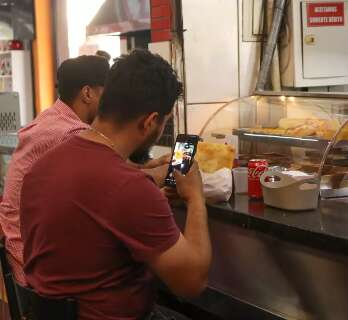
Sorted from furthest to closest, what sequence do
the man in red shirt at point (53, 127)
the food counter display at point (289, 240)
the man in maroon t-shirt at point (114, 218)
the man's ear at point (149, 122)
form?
the man in red shirt at point (53, 127), the food counter display at point (289, 240), the man's ear at point (149, 122), the man in maroon t-shirt at point (114, 218)

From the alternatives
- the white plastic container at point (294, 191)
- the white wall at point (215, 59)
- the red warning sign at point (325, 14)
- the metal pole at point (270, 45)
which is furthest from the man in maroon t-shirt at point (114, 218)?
the red warning sign at point (325, 14)

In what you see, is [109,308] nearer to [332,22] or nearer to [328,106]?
[328,106]

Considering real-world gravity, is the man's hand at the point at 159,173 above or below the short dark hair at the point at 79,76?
below

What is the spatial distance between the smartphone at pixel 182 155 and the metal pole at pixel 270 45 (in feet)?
4.92

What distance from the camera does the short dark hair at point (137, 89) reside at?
147cm

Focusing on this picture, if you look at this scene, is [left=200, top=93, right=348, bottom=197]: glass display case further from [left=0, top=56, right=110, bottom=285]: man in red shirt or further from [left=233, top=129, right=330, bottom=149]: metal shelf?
[left=0, top=56, right=110, bottom=285]: man in red shirt

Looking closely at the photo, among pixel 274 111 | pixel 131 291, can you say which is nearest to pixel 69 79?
pixel 131 291

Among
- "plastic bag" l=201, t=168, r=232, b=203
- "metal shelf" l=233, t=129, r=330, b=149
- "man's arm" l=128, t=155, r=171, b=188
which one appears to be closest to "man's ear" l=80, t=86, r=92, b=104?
"man's arm" l=128, t=155, r=171, b=188

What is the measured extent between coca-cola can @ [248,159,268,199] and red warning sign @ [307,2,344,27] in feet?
5.00

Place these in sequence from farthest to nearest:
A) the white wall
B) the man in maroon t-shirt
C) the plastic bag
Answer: the white wall, the plastic bag, the man in maroon t-shirt

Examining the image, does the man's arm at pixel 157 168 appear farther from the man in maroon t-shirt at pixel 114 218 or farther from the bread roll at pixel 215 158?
the man in maroon t-shirt at pixel 114 218

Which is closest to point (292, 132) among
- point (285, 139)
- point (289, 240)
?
point (285, 139)

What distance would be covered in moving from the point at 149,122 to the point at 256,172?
2.65 ft

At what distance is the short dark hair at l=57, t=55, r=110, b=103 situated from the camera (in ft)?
7.30
